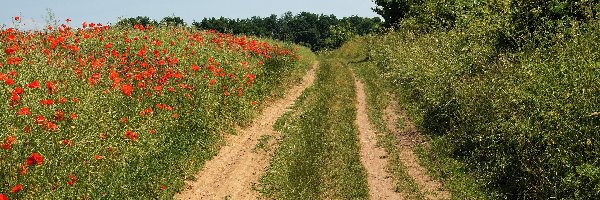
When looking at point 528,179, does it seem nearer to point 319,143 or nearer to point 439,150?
point 439,150

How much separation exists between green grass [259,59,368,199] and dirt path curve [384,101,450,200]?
117 cm

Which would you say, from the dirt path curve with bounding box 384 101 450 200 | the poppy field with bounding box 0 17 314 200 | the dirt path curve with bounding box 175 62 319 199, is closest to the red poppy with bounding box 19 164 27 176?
the poppy field with bounding box 0 17 314 200

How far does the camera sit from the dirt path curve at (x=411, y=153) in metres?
10.7

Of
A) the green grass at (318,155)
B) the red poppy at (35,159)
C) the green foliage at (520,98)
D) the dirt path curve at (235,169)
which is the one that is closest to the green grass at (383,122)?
the green grass at (318,155)

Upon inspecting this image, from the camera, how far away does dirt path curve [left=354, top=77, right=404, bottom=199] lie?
10.9 m

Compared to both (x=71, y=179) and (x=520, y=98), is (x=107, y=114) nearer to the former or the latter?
(x=71, y=179)

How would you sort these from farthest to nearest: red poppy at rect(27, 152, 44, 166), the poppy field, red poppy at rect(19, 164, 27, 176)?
1. the poppy field
2. red poppy at rect(19, 164, 27, 176)
3. red poppy at rect(27, 152, 44, 166)

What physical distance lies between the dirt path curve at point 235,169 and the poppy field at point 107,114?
1.03ft

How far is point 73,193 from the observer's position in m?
8.59

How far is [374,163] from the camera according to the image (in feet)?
41.6

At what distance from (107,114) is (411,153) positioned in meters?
7.51

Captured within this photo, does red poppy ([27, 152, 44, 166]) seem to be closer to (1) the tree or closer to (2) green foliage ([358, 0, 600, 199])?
(2) green foliage ([358, 0, 600, 199])

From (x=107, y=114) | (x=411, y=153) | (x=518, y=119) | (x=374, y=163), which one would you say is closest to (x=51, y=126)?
(x=107, y=114)

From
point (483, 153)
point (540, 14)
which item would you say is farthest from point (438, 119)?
point (540, 14)
